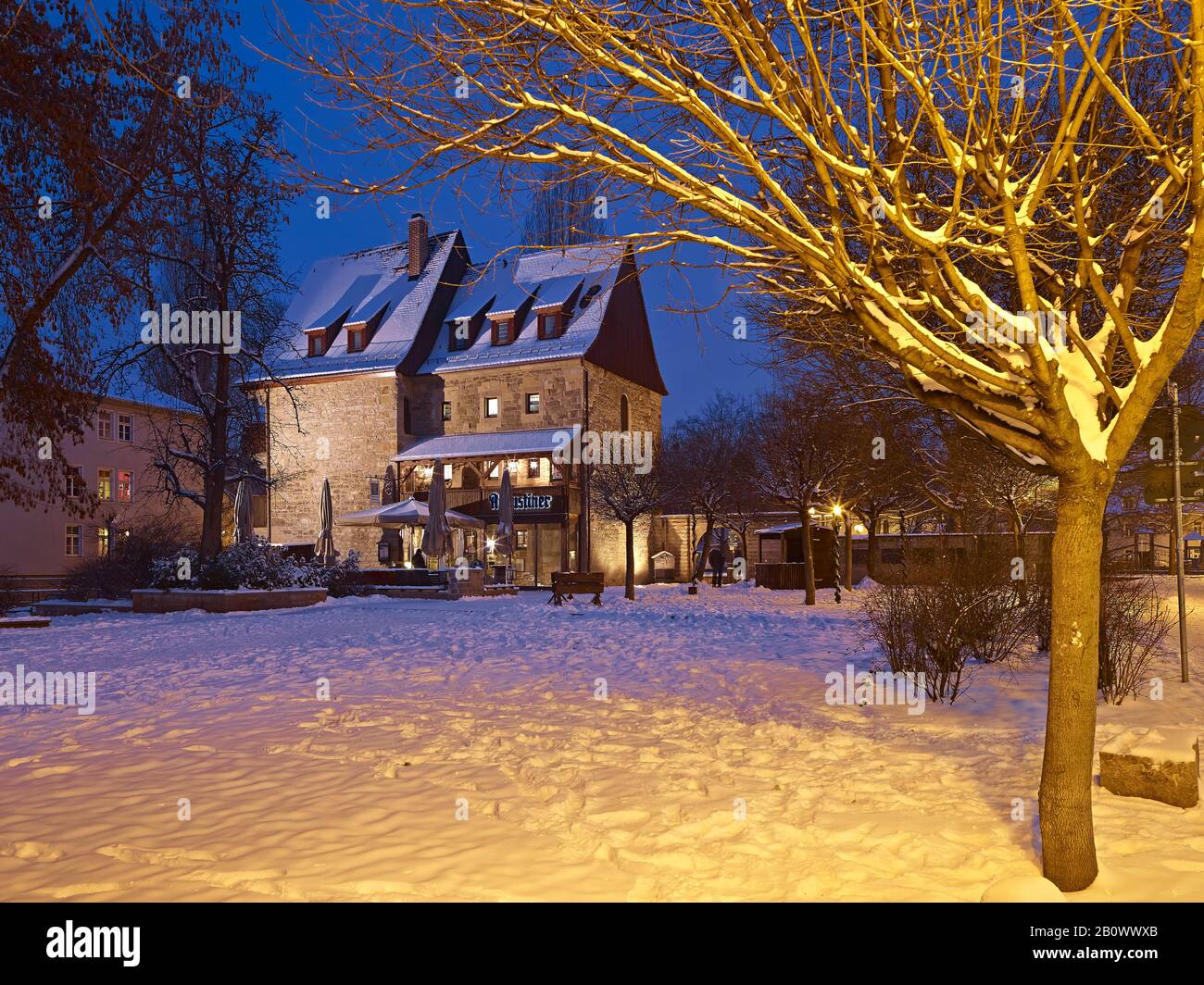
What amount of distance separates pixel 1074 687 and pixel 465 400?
108ft

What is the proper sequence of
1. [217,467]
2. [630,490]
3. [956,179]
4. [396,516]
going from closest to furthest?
1. [956,179]
2. [217,467]
3. [396,516]
4. [630,490]

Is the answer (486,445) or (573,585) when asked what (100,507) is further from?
(573,585)

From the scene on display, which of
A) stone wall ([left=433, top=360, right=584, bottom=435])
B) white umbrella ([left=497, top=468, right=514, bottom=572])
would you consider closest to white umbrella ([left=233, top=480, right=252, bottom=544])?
white umbrella ([left=497, top=468, right=514, bottom=572])

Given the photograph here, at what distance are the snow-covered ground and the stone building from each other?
23.3 metres

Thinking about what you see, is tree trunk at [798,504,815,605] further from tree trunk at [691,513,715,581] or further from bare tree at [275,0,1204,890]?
bare tree at [275,0,1204,890]

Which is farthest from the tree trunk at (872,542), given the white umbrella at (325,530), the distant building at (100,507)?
the distant building at (100,507)

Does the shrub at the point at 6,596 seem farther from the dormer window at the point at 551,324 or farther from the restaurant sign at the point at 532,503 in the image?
the dormer window at the point at 551,324

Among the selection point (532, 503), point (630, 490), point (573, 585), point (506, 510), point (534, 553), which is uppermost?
point (630, 490)

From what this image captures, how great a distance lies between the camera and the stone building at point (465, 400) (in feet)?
110

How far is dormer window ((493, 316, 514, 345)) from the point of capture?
117 feet

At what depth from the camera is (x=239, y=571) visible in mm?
19984

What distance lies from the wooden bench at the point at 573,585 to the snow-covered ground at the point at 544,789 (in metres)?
11.1

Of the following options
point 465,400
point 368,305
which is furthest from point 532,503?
point 368,305

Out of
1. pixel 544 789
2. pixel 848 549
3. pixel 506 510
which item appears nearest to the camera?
pixel 544 789
